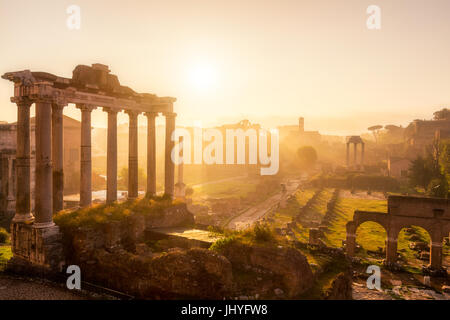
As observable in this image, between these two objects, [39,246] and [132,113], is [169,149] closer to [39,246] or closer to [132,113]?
[132,113]

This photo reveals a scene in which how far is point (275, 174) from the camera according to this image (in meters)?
70.6

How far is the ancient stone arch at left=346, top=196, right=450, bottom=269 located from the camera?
1980 centimetres

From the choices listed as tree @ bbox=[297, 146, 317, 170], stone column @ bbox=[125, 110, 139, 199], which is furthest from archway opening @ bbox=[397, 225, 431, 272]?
tree @ bbox=[297, 146, 317, 170]

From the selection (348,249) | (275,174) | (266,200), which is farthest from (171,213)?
(275,174)

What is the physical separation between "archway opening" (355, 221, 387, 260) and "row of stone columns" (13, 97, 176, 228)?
47.1 ft

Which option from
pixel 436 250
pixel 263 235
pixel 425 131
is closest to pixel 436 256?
pixel 436 250

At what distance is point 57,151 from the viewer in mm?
14086

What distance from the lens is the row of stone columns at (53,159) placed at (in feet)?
39.5

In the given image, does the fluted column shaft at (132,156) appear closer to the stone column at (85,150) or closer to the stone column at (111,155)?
the stone column at (111,155)

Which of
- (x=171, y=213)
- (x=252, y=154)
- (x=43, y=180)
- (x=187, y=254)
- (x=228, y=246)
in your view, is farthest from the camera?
(x=252, y=154)

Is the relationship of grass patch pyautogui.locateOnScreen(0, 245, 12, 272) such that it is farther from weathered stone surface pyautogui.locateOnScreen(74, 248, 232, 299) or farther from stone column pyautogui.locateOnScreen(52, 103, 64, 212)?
weathered stone surface pyautogui.locateOnScreen(74, 248, 232, 299)

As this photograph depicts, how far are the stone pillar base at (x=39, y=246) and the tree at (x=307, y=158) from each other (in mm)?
77862
